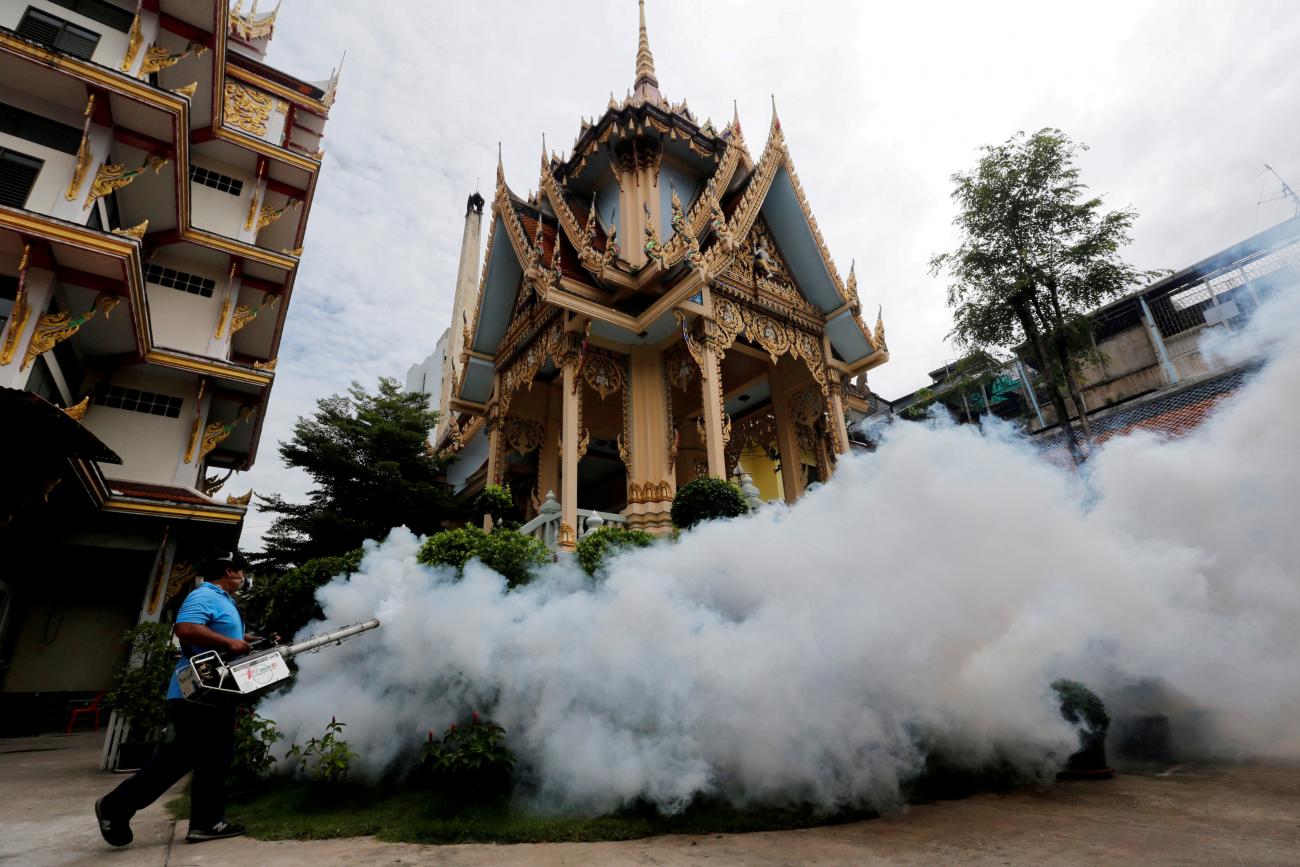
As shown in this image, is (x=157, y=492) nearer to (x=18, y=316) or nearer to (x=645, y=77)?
(x=18, y=316)

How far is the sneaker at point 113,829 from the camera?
3596 millimetres

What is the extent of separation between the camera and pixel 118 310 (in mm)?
10977

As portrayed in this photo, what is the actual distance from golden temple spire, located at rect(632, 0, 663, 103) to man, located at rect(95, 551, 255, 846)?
13.7 metres

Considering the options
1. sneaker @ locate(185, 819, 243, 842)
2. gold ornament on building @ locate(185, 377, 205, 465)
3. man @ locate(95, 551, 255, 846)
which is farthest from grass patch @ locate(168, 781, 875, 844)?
gold ornament on building @ locate(185, 377, 205, 465)

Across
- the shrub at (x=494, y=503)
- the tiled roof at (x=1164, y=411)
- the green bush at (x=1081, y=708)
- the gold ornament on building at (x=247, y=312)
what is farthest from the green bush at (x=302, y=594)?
the tiled roof at (x=1164, y=411)

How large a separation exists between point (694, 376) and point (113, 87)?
1153cm

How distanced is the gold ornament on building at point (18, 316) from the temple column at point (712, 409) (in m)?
10.7

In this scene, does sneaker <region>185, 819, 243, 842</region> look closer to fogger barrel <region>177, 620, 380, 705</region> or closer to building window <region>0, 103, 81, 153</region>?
fogger barrel <region>177, 620, 380, 705</region>

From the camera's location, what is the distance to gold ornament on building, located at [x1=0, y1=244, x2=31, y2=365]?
30.6ft

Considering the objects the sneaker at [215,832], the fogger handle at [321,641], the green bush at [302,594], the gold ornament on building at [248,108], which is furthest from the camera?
the gold ornament on building at [248,108]

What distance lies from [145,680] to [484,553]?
208 inches

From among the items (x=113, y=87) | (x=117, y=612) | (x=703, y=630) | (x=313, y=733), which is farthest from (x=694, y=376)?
(x=117, y=612)

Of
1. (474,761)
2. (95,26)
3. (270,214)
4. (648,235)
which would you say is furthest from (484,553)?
(270,214)

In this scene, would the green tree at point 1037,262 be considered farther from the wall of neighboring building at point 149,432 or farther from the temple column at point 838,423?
the wall of neighboring building at point 149,432
